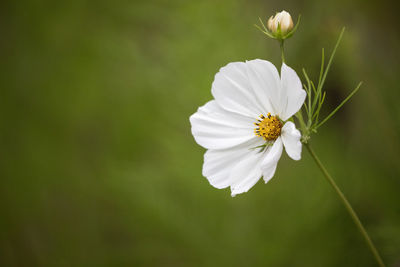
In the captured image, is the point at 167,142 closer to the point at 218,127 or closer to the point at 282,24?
the point at 218,127

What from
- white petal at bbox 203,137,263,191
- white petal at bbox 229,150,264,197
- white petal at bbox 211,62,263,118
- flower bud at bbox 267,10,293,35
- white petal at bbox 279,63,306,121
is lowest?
white petal at bbox 229,150,264,197

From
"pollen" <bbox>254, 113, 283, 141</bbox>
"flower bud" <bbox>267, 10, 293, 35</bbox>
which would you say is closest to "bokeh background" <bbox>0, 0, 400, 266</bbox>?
"pollen" <bbox>254, 113, 283, 141</bbox>

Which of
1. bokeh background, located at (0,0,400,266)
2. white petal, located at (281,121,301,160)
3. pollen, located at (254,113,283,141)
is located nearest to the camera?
white petal, located at (281,121,301,160)

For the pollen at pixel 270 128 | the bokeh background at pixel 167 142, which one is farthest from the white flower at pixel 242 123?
the bokeh background at pixel 167 142

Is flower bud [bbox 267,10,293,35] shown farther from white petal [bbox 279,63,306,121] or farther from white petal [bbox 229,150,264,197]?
white petal [bbox 229,150,264,197]

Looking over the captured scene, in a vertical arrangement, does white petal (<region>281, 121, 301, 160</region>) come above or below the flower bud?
below

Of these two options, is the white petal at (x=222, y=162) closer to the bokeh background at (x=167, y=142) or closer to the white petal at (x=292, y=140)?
the white petal at (x=292, y=140)

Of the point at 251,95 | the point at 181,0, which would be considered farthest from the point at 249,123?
the point at 181,0
